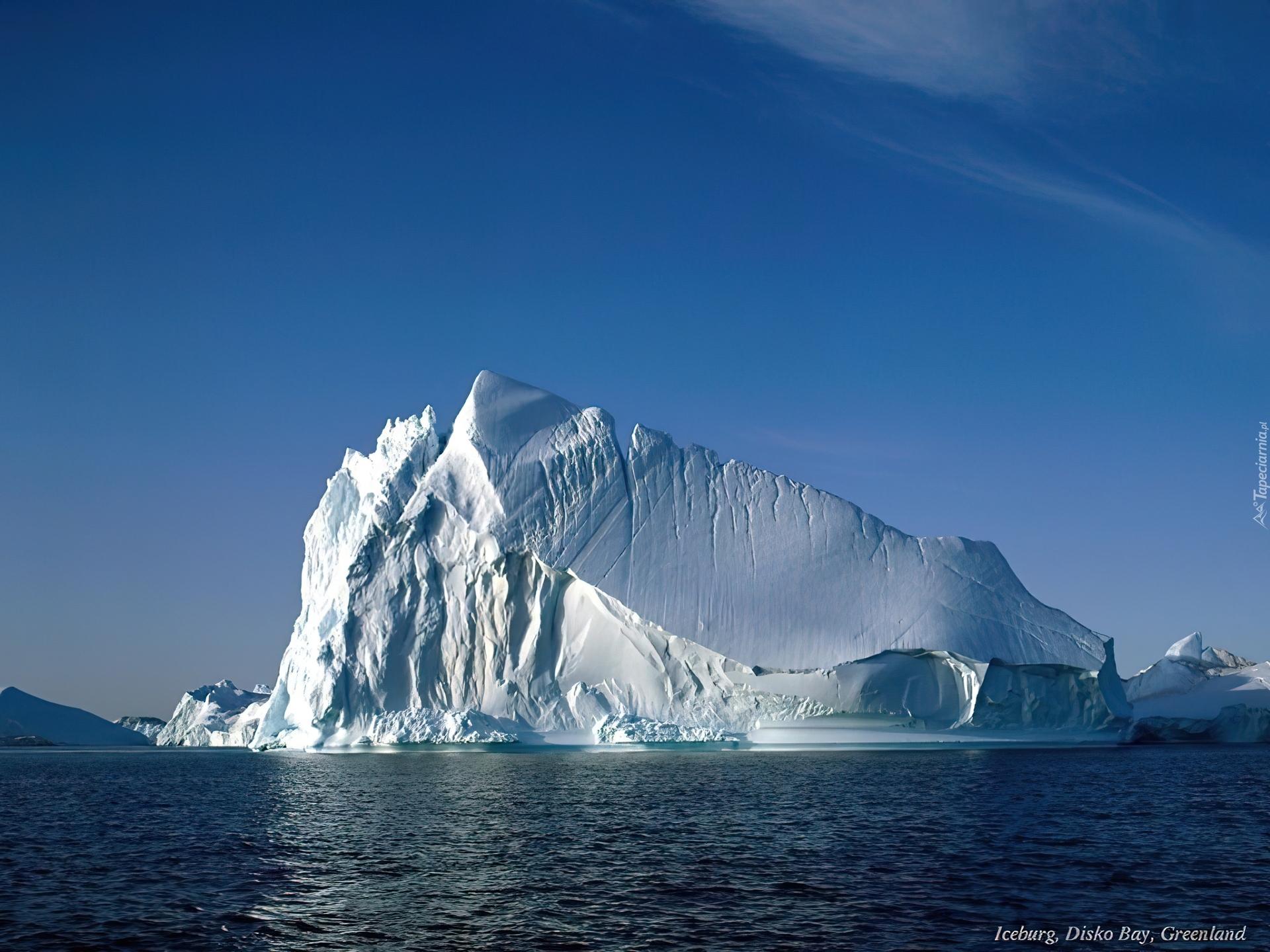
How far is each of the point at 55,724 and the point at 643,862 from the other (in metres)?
78.1

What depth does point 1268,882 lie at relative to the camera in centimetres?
991

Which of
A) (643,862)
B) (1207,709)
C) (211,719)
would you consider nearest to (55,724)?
(211,719)

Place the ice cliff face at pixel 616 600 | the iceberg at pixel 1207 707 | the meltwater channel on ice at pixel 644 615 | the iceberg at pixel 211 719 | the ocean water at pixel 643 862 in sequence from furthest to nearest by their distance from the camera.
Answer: the iceberg at pixel 211 719
the iceberg at pixel 1207 707
the ice cliff face at pixel 616 600
the meltwater channel on ice at pixel 644 615
the ocean water at pixel 643 862

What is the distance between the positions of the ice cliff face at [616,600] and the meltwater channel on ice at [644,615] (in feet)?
0.20

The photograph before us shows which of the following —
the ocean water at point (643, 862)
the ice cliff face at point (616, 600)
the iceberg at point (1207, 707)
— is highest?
the ice cliff face at point (616, 600)

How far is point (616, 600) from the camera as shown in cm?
2961

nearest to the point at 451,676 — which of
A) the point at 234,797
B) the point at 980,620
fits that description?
the point at 234,797

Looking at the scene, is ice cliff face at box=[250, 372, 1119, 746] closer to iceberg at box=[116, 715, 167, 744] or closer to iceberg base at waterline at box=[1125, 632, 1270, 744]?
iceberg base at waterline at box=[1125, 632, 1270, 744]

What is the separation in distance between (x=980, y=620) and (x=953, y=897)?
22.4 m

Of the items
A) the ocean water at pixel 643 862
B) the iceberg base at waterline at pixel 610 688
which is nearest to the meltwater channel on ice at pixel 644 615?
the iceberg base at waterline at pixel 610 688

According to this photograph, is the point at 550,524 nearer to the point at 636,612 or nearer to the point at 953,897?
the point at 636,612

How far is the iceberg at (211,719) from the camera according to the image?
174 feet

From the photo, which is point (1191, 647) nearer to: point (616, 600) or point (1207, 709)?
point (1207, 709)

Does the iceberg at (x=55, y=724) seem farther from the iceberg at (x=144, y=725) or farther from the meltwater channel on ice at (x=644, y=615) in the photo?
the meltwater channel on ice at (x=644, y=615)
